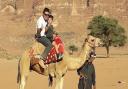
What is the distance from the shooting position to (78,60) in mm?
13430

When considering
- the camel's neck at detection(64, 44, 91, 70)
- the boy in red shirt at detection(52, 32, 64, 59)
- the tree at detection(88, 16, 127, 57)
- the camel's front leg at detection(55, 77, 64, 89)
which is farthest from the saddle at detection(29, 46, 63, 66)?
the tree at detection(88, 16, 127, 57)

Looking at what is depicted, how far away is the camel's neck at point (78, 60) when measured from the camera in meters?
13.3

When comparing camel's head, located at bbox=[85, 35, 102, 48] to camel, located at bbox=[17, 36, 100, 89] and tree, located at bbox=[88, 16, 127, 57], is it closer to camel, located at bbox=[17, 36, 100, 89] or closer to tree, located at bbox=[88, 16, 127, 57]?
camel, located at bbox=[17, 36, 100, 89]

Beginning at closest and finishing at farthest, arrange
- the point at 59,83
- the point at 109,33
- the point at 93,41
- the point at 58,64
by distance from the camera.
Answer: the point at 93,41, the point at 59,83, the point at 58,64, the point at 109,33

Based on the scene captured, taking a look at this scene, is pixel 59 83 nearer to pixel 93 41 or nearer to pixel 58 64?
pixel 58 64

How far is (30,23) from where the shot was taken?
140 metres

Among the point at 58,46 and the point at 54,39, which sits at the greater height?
the point at 54,39

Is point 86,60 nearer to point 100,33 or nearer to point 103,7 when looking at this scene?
point 100,33

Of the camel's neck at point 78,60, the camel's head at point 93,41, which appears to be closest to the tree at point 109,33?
the camel's neck at point 78,60

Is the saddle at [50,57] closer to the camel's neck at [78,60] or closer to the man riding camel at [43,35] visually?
the man riding camel at [43,35]

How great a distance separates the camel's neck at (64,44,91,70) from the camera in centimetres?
1326

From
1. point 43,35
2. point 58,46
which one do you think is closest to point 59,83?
point 58,46

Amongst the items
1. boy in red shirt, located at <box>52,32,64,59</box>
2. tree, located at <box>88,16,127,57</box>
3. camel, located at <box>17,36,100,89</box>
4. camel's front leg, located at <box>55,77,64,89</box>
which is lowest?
tree, located at <box>88,16,127,57</box>

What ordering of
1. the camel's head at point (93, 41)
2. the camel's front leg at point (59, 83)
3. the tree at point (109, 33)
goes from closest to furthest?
the camel's head at point (93, 41) < the camel's front leg at point (59, 83) < the tree at point (109, 33)
